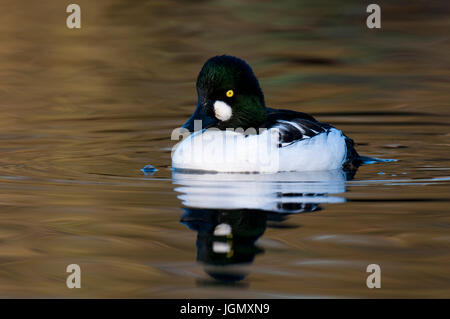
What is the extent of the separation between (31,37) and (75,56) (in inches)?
71.8

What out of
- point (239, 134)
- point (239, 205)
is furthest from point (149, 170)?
point (239, 205)

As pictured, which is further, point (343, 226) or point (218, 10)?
point (218, 10)

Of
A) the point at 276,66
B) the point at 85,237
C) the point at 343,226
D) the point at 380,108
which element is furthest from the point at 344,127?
the point at 85,237

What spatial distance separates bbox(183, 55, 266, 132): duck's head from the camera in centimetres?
814

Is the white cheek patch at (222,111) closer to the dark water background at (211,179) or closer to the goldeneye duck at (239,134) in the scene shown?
the goldeneye duck at (239,134)

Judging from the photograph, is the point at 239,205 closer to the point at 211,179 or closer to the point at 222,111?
the point at 211,179

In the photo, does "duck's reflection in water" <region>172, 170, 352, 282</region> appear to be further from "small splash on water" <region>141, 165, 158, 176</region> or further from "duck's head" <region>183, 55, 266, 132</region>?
"duck's head" <region>183, 55, 266, 132</region>

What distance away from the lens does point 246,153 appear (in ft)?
26.4

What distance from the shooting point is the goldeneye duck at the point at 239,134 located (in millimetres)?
8070

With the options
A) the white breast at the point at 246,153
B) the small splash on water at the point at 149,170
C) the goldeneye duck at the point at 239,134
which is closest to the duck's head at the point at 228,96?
the goldeneye duck at the point at 239,134

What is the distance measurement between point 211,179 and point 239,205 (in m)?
1.30

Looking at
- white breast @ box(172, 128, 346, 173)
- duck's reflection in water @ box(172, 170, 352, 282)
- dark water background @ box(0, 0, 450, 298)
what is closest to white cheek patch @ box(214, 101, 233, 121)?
white breast @ box(172, 128, 346, 173)

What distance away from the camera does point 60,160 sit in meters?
9.13
